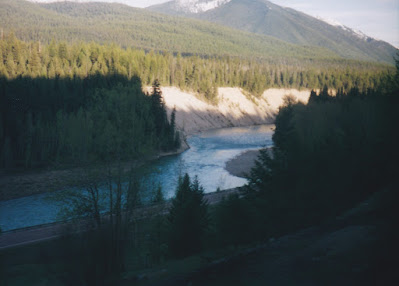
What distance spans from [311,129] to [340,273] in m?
32.8

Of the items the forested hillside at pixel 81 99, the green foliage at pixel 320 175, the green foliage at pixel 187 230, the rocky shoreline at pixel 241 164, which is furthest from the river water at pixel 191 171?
the green foliage at pixel 320 175

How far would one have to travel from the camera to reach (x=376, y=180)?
27.3 m

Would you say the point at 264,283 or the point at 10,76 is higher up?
A: the point at 10,76

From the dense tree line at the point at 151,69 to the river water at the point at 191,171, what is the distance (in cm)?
2711

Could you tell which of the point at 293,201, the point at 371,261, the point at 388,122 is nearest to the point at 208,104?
the point at 388,122

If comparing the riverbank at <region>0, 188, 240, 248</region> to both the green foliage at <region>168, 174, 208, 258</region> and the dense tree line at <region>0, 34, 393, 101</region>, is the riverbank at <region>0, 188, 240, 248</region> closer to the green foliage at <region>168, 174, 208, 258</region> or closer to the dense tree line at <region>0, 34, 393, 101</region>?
the green foliage at <region>168, 174, 208, 258</region>

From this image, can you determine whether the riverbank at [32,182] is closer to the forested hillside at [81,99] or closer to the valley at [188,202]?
the valley at [188,202]

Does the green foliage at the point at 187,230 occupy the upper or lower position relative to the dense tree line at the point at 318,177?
lower

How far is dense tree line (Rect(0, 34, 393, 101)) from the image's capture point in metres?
80.4

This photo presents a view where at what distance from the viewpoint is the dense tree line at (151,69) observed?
80.4 meters

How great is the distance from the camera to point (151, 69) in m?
117

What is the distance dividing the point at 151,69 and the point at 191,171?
6892 cm

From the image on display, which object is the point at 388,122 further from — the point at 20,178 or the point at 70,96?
the point at 70,96

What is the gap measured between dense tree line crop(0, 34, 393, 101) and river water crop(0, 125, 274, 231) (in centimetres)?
2711
